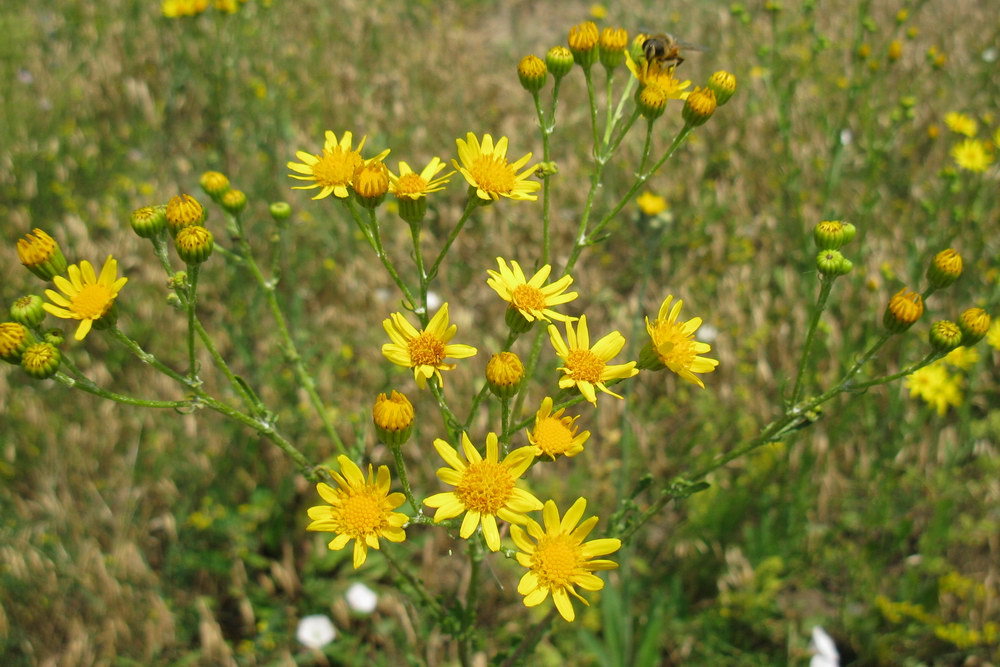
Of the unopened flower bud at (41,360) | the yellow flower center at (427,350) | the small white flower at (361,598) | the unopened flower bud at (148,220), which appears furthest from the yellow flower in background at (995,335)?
the unopened flower bud at (41,360)

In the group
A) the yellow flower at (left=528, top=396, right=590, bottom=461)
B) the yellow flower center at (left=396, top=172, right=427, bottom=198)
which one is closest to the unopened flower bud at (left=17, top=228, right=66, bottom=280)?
the yellow flower center at (left=396, top=172, right=427, bottom=198)

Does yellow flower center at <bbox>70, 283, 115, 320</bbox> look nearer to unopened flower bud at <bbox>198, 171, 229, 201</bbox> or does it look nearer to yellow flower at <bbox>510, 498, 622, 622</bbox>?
unopened flower bud at <bbox>198, 171, 229, 201</bbox>

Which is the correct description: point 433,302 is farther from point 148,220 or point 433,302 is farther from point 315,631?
point 148,220

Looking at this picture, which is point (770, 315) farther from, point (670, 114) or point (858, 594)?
point (670, 114)

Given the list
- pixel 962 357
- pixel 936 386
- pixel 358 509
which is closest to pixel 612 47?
pixel 358 509

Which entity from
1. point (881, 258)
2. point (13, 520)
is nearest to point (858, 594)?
point (881, 258)
